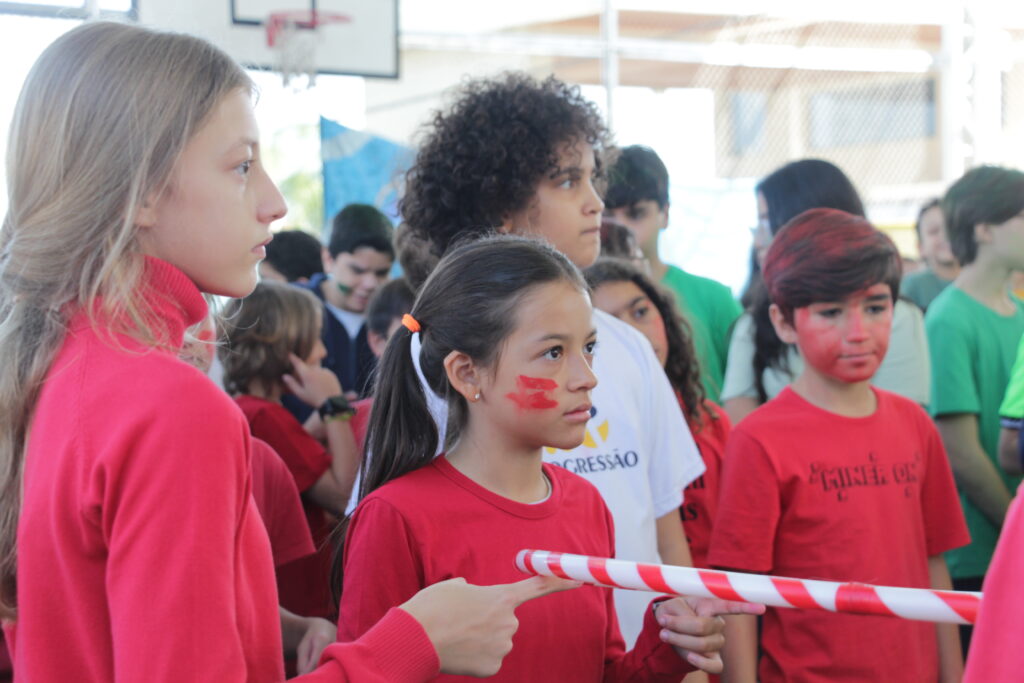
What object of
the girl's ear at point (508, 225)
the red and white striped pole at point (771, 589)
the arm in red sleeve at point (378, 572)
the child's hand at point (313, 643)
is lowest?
the child's hand at point (313, 643)

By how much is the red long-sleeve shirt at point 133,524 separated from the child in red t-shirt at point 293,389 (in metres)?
2.25

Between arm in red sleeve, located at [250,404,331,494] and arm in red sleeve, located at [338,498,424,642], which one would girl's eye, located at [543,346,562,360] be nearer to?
arm in red sleeve, located at [338,498,424,642]

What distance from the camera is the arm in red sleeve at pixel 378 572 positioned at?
1.79m

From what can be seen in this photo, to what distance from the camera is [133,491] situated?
123 centimetres

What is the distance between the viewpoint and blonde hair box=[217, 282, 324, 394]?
146 inches

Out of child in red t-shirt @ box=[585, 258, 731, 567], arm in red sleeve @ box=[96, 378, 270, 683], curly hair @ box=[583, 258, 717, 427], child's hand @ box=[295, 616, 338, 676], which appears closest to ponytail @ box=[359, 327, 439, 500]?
child's hand @ box=[295, 616, 338, 676]

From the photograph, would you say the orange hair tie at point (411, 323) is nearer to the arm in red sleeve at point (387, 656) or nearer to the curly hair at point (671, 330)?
the arm in red sleeve at point (387, 656)

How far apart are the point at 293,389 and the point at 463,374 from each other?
6.41 feet

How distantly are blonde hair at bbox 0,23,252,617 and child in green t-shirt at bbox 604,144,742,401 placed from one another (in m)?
2.74

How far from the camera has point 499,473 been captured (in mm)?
1968

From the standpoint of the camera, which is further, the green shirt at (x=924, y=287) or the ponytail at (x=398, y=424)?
the green shirt at (x=924, y=287)

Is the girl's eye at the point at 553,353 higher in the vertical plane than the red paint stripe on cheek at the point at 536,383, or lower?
higher

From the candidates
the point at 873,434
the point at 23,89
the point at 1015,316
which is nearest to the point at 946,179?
the point at 1015,316

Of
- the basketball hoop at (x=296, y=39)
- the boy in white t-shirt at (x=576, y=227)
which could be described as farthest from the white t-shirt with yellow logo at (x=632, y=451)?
the basketball hoop at (x=296, y=39)
